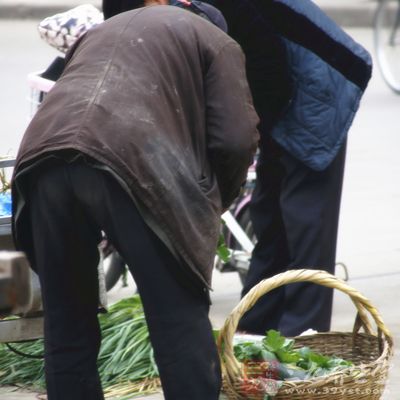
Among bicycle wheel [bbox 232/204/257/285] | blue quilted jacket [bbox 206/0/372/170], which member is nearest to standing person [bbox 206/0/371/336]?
blue quilted jacket [bbox 206/0/372/170]

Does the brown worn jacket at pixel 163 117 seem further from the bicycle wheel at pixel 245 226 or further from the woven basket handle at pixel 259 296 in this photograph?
the bicycle wheel at pixel 245 226

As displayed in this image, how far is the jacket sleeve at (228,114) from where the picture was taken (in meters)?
3.27

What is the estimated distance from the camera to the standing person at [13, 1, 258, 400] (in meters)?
3.15

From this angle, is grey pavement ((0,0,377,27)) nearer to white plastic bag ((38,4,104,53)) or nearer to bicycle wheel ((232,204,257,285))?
bicycle wheel ((232,204,257,285))

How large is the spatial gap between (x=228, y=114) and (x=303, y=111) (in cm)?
135

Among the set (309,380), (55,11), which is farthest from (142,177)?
(55,11)

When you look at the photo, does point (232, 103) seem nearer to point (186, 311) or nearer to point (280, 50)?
point (186, 311)

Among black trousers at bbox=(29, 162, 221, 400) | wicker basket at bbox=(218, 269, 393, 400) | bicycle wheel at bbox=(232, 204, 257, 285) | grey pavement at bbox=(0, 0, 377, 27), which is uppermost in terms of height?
black trousers at bbox=(29, 162, 221, 400)

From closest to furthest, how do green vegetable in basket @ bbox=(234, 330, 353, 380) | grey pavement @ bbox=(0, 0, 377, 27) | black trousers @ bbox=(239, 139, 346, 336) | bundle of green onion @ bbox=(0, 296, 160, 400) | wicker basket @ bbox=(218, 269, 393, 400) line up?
wicker basket @ bbox=(218, 269, 393, 400) < green vegetable in basket @ bbox=(234, 330, 353, 380) < bundle of green onion @ bbox=(0, 296, 160, 400) < black trousers @ bbox=(239, 139, 346, 336) < grey pavement @ bbox=(0, 0, 377, 27)

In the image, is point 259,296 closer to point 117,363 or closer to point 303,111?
point 117,363

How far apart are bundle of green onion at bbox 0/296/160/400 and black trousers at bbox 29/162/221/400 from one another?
0.95 meters

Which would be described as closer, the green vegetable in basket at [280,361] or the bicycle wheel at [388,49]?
the green vegetable in basket at [280,361]

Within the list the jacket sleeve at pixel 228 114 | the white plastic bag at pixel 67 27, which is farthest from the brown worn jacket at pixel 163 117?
the white plastic bag at pixel 67 27

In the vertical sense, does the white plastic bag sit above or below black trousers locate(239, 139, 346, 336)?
above
